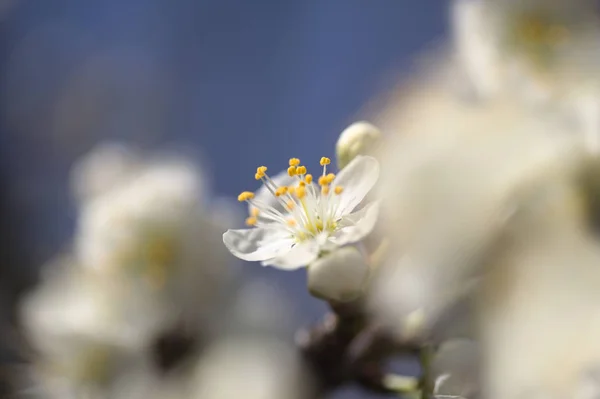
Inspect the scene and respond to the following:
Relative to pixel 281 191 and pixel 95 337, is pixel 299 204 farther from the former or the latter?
pixel 95 337

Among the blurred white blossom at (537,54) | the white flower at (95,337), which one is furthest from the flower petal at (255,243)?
the white flower at (95,337)

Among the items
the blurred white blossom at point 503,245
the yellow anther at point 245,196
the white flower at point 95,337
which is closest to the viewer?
the blurred white blossom at point 503,245

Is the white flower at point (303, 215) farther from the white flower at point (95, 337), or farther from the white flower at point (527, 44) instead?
the white flower at point (95, 337)

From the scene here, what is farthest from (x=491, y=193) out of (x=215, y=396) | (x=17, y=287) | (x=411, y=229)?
(x=17, y=287)

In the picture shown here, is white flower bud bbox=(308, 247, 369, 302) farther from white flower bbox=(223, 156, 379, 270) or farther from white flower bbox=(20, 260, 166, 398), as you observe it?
white flower bbox=(20, 260, 166, 398)

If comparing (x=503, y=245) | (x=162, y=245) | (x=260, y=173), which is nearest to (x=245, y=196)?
(x=260, y=173)

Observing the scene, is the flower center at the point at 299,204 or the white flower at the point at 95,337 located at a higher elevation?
the white flower at the point at 95,337

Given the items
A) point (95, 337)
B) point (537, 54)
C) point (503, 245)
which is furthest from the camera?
point (95, 337)
